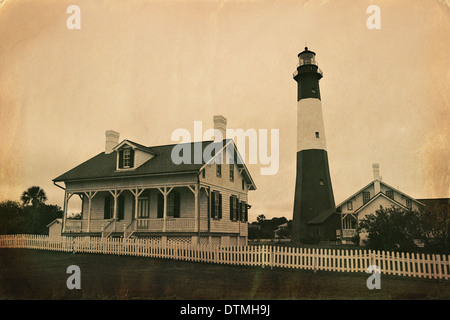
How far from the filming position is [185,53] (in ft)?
31.8

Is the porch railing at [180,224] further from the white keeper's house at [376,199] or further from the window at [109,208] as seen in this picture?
the white keeper's house at [376,199]

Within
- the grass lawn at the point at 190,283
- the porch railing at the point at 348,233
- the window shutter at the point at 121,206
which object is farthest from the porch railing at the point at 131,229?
the porch railing at the point at 348,233

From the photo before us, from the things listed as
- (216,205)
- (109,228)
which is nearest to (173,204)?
(216,205)

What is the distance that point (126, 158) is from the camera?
15906 millimetres

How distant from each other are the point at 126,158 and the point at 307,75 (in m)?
8.55

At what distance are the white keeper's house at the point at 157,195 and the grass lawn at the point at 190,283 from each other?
3.81 m

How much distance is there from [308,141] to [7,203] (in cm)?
1000

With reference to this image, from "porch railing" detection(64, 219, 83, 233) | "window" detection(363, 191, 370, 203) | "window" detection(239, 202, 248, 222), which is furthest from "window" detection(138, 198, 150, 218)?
"window" detection(363, 191, 370, 203)

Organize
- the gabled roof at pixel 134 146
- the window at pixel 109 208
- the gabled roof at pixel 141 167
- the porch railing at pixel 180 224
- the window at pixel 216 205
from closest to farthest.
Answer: the porch railing at pixel 180 224
the gabled roof at pixel 141 167
the gabled roof at pixel 134 146
the window at pixel 216 205
the window at pixel 109 208

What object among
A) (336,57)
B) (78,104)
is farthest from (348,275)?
(78,104)

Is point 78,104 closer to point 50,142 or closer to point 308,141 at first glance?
point 50,142

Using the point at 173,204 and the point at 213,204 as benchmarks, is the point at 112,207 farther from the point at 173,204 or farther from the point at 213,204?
the point at 213,204

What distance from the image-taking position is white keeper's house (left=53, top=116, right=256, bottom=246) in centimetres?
1441

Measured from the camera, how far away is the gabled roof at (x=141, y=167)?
47.1ft
